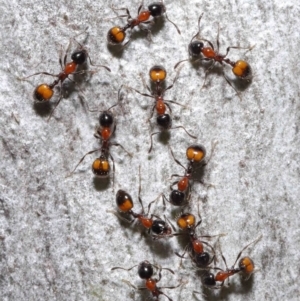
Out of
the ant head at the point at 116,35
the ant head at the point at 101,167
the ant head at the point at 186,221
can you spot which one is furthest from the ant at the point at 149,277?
the ant head at the point at 116,35

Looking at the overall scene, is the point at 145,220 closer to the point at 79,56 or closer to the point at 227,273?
the point at 227,273

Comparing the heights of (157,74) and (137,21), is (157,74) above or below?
below

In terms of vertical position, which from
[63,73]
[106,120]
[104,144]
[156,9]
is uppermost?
[156,9]

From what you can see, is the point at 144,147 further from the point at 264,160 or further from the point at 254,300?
the point at 254,300

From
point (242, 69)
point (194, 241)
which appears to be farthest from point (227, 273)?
point (242, 69)

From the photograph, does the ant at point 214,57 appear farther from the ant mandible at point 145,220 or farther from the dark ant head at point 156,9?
the ant mandible at point 145,220

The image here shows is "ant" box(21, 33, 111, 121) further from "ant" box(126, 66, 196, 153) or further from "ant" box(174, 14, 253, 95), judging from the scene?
"ant" box(174, 14, 253, 95)

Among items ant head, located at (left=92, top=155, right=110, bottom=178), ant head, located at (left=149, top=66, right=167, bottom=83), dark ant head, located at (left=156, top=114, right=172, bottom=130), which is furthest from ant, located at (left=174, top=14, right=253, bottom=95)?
ant head, located at (left=92, top=155, right=110, bottom=178)
